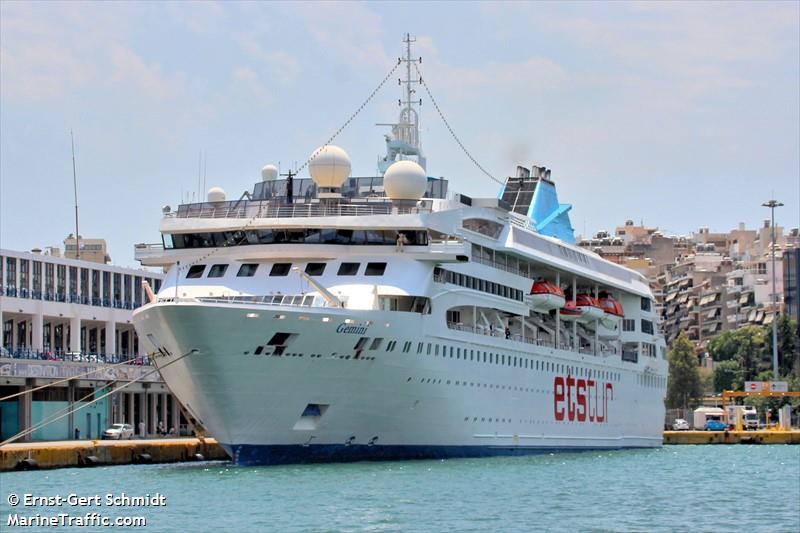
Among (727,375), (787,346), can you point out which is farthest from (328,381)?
(727,375)

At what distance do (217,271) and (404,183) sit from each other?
20.0 feet

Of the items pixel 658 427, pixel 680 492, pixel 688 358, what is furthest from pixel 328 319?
pixel 688 358

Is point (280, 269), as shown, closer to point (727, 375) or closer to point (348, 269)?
point (348, 269)

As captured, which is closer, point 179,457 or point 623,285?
point 179,457

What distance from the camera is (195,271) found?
4416cm

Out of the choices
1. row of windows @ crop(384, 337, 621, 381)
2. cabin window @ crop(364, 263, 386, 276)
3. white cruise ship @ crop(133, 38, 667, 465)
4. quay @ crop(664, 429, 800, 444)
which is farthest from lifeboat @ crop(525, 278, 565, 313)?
quay @ crop(664, 429, 800, 444)

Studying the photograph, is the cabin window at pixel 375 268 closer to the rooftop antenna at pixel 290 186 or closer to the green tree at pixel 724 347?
the rooftop antenna at pixel 290 186

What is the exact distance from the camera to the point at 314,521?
1098 inches

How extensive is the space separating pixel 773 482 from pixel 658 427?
25.6 m

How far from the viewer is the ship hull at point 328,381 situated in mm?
38156

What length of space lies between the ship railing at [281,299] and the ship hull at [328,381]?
1369 mm

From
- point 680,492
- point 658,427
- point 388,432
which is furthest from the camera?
point 658,427

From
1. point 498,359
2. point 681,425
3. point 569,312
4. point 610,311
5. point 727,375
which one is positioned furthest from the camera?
point 727,375

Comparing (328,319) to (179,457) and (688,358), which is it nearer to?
(179,457)
